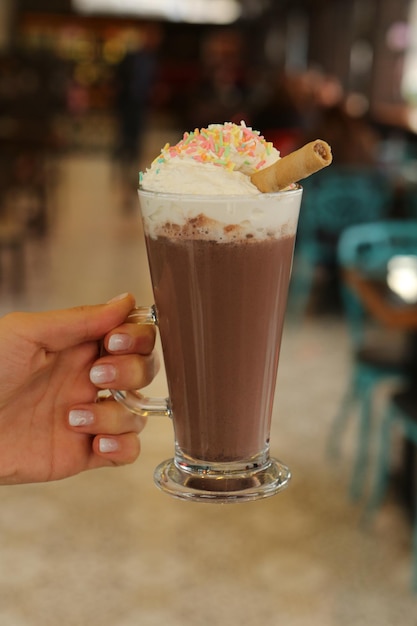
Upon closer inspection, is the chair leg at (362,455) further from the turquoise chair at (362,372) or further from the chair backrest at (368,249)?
the chair backrest at (368,249)

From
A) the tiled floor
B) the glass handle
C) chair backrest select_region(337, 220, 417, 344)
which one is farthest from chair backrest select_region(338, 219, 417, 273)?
the glass handle

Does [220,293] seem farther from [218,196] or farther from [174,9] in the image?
[174,9]

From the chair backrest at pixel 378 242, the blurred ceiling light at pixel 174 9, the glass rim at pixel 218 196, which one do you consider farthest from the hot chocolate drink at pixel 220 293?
the blurred ceiling light at pixel 174 9

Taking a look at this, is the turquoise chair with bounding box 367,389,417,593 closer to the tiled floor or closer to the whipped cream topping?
the tiled floor

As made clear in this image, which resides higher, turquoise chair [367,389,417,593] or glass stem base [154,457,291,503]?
glass stem base [154,457,291,503]

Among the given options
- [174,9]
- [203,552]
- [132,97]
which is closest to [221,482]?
[203,552]
